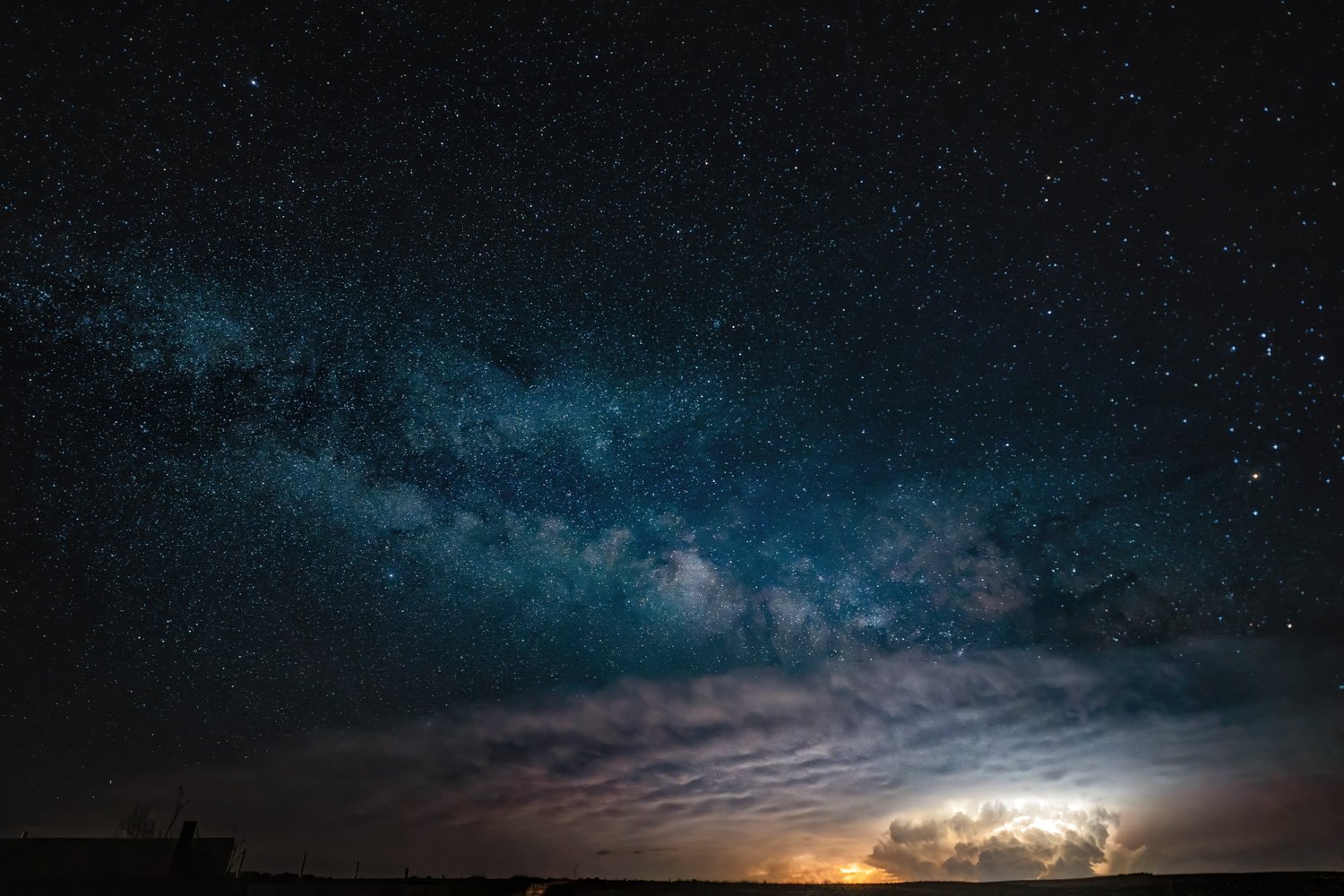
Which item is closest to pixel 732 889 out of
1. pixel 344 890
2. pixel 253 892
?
pixel 344 890

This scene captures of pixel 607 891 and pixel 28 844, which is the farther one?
pixel 28 844

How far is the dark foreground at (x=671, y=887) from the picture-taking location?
21.0 metres

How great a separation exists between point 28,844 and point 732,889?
102ft

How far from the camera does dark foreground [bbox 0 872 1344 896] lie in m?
21.0

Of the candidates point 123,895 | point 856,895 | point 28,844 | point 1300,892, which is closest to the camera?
point 1300,892

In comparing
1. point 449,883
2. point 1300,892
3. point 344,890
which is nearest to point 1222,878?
point 1300,892

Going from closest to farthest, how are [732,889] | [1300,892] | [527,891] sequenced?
[1300,892] → [732,889] → [527,891]

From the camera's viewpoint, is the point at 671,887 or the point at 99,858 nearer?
the point at 671,887

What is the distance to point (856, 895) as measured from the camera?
22203mm

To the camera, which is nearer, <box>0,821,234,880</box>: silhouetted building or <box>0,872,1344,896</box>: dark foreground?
<box>0,872,1344,896</box>: dark foreground

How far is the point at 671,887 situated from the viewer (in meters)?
24.0

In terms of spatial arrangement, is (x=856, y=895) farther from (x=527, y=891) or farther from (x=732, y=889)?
(x=527, y=891)

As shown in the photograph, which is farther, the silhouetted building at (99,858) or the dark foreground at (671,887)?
the silhouetted building at (99,858)

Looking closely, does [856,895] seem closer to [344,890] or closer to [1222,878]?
[1222,878]
